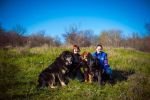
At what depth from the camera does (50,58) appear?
1425 cm

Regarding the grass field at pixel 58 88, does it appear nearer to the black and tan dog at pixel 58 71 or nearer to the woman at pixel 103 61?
the black and tan dog at pixel 58 71

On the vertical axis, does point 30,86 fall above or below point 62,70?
below

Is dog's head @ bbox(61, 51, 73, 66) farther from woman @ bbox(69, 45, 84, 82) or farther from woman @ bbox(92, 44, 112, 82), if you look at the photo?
woman @ bbox(92, 44, 112, 82)

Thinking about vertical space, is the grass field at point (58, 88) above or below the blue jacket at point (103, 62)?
below

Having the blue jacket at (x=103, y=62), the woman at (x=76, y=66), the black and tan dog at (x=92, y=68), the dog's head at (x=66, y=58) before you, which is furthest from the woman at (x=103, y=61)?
the dog's head at (x=66, y=58)

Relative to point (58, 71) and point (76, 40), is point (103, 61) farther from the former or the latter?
point (76, 40)

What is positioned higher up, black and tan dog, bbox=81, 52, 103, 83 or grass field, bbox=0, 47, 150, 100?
black and tan dog, bbox=81, 52, 103, 83

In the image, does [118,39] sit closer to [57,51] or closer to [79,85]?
[57,51]

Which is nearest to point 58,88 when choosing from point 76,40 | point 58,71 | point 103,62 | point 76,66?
point 58,71

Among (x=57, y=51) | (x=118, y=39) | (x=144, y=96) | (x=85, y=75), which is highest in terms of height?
(x=118, y=39)

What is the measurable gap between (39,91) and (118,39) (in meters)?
44.6

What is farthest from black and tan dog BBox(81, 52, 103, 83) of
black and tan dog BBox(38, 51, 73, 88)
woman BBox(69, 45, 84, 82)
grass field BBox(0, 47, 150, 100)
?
black and tan dog BBox(38, 51, 73, 88)

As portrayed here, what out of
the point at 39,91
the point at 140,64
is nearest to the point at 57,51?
the point at 140,64

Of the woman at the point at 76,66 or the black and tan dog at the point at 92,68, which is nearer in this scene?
the black and tan dog at the point at 92,68
